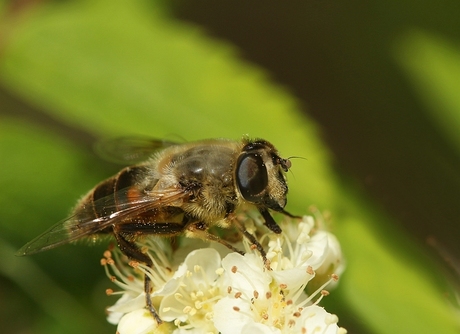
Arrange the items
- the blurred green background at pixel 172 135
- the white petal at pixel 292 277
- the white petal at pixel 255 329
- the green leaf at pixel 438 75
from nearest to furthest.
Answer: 1. the white petal at pixel 255 329
2. the white petal at pixel 292 277
3. the blurred green background at pixel 172 135
4. the green leaf at pixel 438 75

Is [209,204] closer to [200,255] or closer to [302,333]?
[200,255]

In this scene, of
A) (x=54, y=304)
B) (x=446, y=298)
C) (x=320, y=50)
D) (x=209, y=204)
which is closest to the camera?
(x=209, y=204)

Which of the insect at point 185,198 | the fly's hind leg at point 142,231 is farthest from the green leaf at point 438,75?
the fly's hind leg at point 142,231

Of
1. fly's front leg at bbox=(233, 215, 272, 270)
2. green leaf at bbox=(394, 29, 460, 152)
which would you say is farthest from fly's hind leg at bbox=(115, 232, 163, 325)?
green leaf at bbox=(394, 29, 460, 152)

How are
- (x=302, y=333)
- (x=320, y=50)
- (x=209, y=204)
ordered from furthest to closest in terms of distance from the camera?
(x=320, y=50)
(x=209, y=204)
(x=302, y=333)

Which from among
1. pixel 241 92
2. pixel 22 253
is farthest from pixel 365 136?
pixel 22 253

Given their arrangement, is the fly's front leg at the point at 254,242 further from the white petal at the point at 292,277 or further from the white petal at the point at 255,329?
the white petal at the point at 255,329
